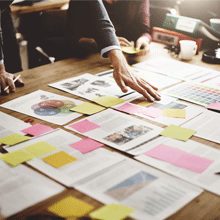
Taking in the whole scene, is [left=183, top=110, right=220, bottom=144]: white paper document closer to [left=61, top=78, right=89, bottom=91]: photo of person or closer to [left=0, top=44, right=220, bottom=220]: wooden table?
[left=0, top=44, right=220, bottom=220]: wooden table

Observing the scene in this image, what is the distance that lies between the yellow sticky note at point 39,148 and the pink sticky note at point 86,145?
0.07 meters

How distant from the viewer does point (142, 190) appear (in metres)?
1.03

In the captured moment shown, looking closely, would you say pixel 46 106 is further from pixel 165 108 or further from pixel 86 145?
pixel 165 108

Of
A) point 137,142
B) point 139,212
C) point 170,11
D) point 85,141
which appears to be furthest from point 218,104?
point 170,11

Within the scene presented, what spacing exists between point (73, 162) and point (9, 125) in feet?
1.22

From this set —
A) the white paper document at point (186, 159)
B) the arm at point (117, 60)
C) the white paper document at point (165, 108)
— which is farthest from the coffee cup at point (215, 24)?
the white paper document at point (186, 159)

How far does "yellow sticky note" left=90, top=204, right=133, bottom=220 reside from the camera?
92cm

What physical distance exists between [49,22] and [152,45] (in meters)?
0.79

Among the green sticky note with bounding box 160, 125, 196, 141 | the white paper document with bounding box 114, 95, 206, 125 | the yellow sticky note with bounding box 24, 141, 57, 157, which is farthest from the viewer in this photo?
the white paper document with bounding box 114, 95, 206, 125

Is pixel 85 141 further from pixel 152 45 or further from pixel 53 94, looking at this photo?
pixel 152 45

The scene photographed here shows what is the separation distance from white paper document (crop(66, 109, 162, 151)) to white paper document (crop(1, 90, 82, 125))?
82mm

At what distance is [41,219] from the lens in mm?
923

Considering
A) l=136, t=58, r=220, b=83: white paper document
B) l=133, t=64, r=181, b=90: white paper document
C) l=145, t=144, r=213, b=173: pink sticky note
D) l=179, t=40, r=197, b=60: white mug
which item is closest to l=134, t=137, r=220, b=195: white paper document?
l=145, t=144, r=213, b=173: pink sticky note

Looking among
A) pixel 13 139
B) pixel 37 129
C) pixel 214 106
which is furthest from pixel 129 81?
pixel 13 139
